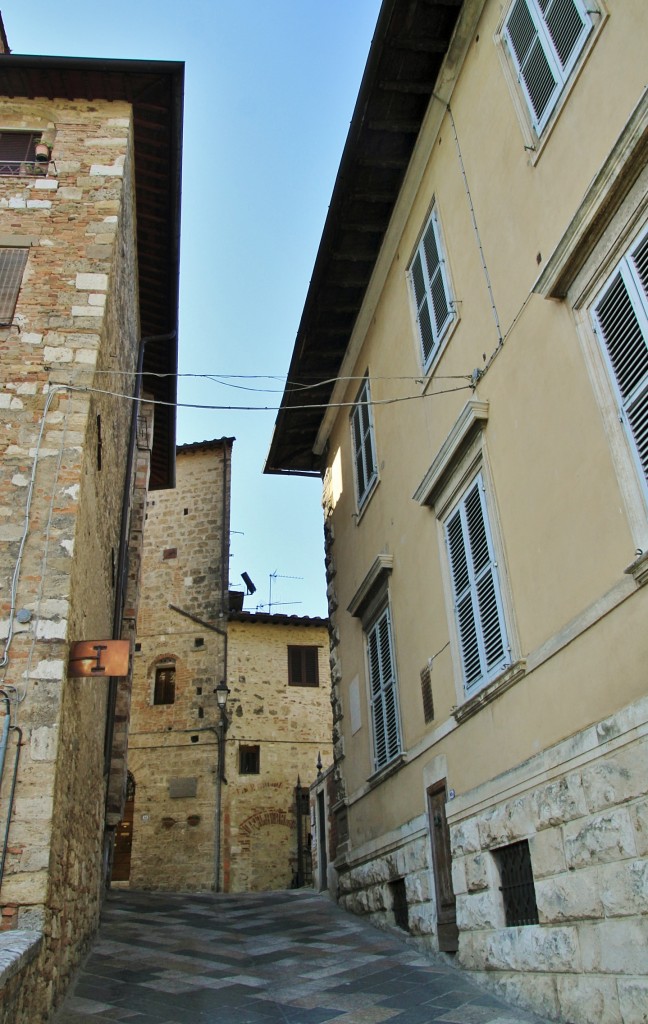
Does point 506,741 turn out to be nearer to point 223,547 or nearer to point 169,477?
point 169,477

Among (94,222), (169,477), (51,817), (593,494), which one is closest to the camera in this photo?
(593,494)

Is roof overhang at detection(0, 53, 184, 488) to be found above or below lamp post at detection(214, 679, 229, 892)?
above

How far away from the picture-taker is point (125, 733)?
1155 centimetres

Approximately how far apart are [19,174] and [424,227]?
14.0 ft

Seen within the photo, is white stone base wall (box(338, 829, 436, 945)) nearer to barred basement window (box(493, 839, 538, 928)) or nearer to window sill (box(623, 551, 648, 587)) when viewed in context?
barred basement window (box(493, 839, 538, 928))

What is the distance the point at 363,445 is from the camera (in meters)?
10.3

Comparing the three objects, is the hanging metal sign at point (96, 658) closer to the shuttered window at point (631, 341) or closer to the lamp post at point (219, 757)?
the shuttered window at point (631, 341)

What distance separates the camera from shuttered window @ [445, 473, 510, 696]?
239 inches

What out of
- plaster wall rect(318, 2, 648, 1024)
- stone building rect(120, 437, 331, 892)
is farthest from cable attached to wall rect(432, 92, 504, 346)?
stone building rect(120, 437, 331, 892)

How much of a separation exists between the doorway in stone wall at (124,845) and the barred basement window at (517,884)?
14.0 metres

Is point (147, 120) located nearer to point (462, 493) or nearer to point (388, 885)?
point (462, 493)

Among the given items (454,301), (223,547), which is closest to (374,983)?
(454,301)

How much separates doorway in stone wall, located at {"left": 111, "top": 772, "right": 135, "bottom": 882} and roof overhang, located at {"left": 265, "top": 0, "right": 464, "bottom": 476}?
10.9m

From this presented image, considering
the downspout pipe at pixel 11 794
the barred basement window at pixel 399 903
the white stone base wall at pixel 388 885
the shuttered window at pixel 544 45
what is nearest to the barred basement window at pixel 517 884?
the white stone base wall at pixel 388 885
